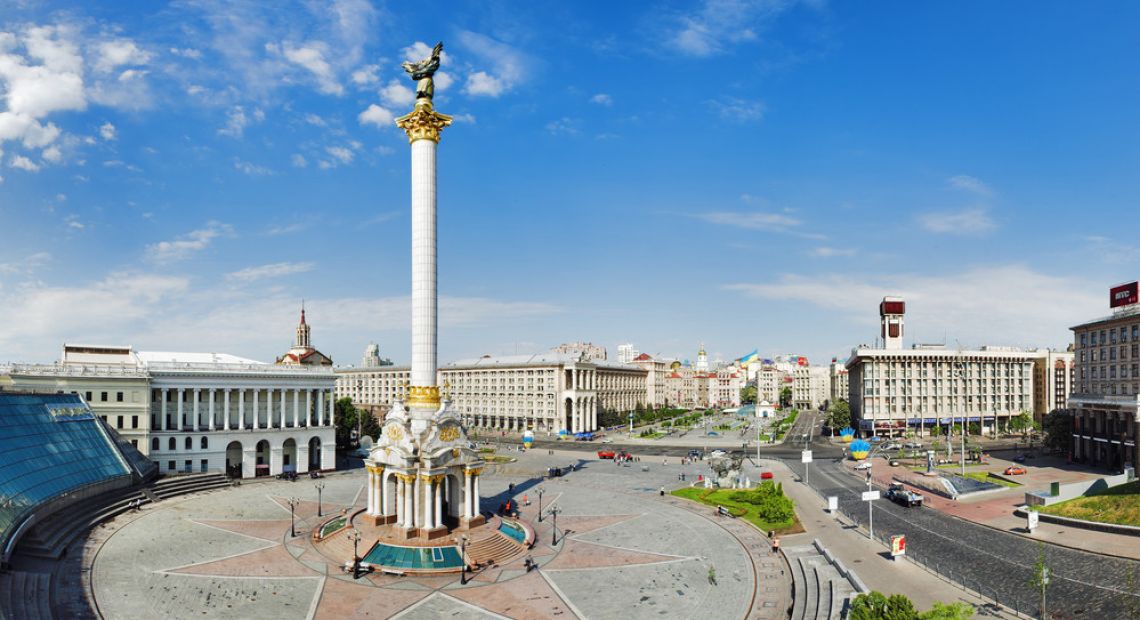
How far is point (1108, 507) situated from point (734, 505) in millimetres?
29528

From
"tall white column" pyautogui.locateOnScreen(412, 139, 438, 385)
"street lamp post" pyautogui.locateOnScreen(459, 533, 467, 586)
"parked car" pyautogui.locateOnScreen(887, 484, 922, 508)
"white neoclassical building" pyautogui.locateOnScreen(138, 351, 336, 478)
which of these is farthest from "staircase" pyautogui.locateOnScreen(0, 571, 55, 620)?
"parked car" pyautogui.locateOnScreen(887, 484, 922, 508)

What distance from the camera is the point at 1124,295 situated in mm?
100938

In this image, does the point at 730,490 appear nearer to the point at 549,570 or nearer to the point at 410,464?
the point at 549,570

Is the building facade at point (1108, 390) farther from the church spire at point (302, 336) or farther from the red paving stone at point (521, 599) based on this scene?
the church spire at point (302, 336)

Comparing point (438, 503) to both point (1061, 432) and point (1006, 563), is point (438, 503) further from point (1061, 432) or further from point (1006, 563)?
point (1061, 432)

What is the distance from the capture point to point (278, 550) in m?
50.2

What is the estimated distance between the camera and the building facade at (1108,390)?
83.2 metres

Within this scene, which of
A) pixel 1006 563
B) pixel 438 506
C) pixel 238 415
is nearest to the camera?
pixel 1006 563

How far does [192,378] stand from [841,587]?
72.9 m

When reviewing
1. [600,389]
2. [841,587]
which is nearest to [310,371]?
[841,587]

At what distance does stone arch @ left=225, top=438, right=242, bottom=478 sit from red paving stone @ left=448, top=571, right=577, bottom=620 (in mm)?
52519

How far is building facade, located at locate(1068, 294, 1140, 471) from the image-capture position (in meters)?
83.2

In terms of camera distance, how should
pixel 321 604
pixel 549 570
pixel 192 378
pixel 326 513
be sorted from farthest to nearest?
pixel 192 378, pixel 326 513, pixel 549 570, pixel 321 604

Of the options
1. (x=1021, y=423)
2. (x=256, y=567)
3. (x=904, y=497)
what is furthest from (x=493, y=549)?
(x=1021, y=423)
